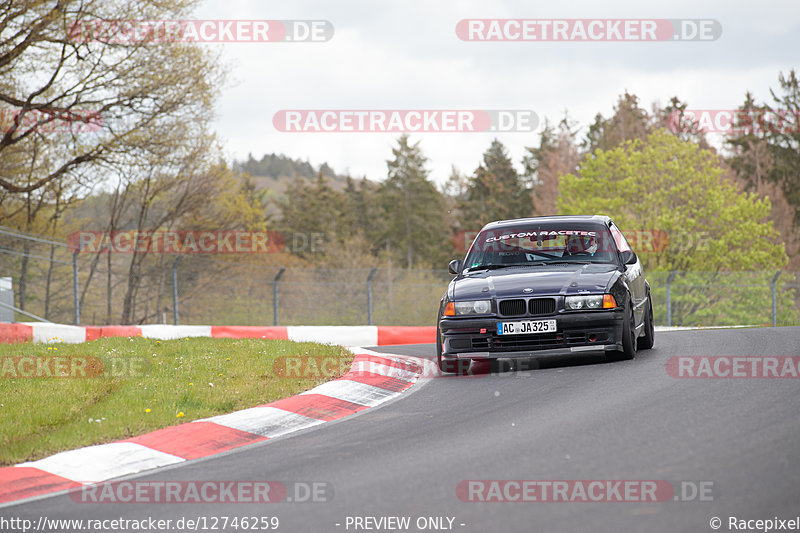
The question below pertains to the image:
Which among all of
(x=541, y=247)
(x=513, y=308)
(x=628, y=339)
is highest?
(x=541, y=247)

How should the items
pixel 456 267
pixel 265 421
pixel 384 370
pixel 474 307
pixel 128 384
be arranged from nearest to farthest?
pixel 265 421, pixel 128 384, pixel 474 307, pixel 384 370, pixel 456 267

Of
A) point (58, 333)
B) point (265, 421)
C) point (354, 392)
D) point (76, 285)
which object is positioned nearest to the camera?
point (265, 421)

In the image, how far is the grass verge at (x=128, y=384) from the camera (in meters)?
6.62

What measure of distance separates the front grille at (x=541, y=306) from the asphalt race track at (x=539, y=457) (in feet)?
2.60

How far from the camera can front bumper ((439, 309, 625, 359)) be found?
8234 millimetres

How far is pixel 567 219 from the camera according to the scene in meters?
10.0

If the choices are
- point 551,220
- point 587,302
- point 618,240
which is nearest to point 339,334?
point 551,220

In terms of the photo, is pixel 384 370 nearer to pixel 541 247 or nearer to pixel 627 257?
pixel 541 247

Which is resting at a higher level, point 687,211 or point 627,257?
point 687,211

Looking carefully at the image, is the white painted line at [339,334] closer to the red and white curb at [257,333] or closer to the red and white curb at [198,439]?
the red and white curb at [257,333]

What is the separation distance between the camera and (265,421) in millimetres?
6977

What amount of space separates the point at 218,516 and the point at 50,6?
21.7m

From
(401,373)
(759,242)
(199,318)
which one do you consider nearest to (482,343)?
(401,373)

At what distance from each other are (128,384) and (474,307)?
350 cm
